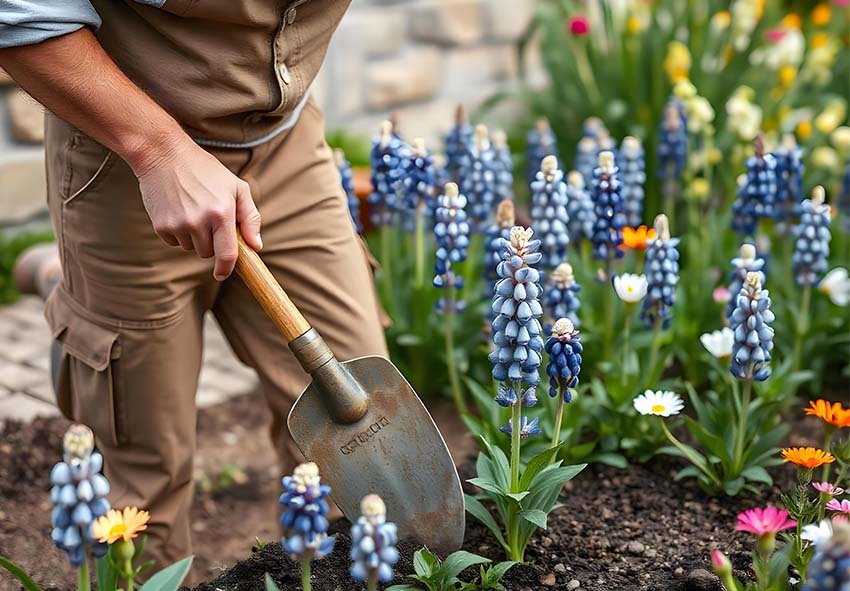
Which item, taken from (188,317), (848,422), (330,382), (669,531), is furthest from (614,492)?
(188,317)

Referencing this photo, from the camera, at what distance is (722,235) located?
11.0 ft

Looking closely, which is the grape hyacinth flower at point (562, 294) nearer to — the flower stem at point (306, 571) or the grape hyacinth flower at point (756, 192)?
the grape hyacinth flower at point (756, 192)

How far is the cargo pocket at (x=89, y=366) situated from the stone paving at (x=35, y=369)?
36.1 inches

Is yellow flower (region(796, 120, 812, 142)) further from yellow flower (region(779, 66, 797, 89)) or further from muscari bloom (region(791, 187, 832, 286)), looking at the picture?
muscari bloom (region(791, 187, 832, 286))

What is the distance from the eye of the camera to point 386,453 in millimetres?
1999

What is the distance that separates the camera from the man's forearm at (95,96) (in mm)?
1768

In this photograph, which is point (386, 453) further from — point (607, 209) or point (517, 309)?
point (607, 209)

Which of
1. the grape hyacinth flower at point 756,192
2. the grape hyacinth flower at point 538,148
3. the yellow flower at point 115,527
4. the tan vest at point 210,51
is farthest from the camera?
the grape hyacinth flower at point 538,148

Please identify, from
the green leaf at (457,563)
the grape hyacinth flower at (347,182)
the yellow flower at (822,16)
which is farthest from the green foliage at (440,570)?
the yellow flower at (822,16)

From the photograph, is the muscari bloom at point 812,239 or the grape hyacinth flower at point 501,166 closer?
the muscari bloom at point 812,239

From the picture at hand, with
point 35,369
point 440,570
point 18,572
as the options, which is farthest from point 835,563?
point 35,369

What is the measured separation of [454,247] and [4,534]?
1.27m

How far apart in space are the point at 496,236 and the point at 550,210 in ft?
0.49

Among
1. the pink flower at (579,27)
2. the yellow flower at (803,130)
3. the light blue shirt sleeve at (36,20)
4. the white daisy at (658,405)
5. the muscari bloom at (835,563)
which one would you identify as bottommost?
the white daisy at (658,405)
